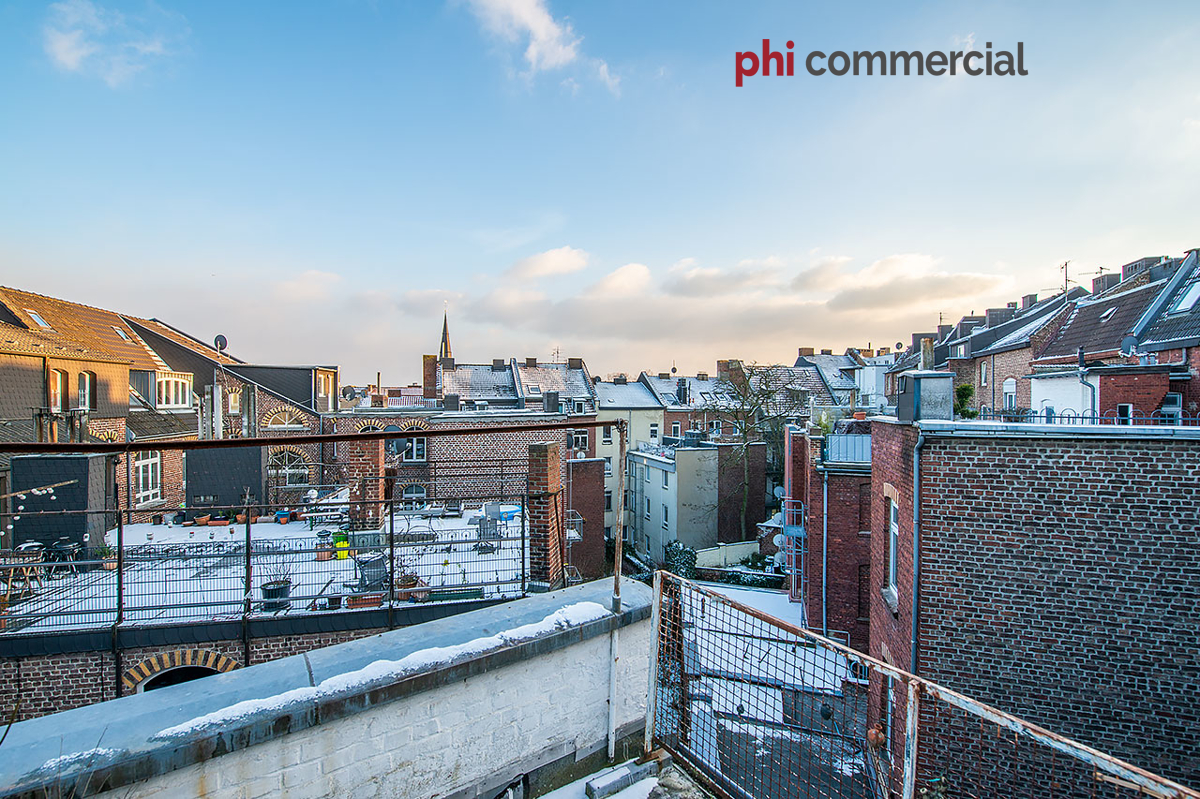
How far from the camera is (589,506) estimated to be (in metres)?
18.4

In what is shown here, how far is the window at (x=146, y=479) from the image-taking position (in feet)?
62.3

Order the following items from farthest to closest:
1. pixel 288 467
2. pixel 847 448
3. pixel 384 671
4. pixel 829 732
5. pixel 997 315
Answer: pixel 997 315 < pixel 288 467 < pixel 847 448 < pixel 829 732 < pixel 384 671

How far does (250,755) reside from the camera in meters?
2.28

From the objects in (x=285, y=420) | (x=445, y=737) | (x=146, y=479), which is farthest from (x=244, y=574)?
(x=285, y=420)

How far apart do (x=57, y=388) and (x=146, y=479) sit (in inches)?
157

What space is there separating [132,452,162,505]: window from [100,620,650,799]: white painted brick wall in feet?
70.7

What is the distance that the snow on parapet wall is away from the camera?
88.3 inches

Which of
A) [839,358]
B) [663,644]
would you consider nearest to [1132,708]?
[663,644]

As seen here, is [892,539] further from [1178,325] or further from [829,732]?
[1178,325]

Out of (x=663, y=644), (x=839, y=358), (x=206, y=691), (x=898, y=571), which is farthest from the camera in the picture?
(x=839, y=358)

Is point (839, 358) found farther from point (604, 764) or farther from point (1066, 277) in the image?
point (604, 764)

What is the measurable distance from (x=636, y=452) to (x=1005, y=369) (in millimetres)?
17719

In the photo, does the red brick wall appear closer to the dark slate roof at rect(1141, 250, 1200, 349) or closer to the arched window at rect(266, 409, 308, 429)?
the dark slate roof at rect(1141, 250, 1200, 349)

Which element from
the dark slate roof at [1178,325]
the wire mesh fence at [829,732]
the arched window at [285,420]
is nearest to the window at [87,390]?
the arched window at [285,420]
